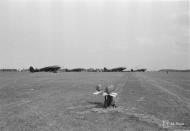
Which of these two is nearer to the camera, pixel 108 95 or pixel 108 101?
pixel 108 95

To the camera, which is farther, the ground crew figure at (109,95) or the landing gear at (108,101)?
the landing gear at (108,101)

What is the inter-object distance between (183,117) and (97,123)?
563 centimetres

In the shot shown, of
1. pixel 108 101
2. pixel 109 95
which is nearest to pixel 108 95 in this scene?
pixel 109 95

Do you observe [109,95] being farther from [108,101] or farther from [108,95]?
[108,101]

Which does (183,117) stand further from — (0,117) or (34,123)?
(0,117)

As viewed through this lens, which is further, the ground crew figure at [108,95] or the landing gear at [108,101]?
the landing gear at [108,101]

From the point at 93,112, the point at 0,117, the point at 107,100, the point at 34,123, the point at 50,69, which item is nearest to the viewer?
the point at 34,123

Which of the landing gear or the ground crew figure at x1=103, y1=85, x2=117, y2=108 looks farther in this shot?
the landing gear

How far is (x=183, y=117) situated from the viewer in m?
12.5

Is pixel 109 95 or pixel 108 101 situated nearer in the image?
pixel 109 95

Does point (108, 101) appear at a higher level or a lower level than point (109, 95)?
lower

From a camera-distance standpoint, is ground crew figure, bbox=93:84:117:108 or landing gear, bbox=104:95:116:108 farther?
landing gear, bbox=104:95:116:108

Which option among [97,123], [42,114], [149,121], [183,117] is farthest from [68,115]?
[183,117]

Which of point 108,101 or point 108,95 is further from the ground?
point 108,95
